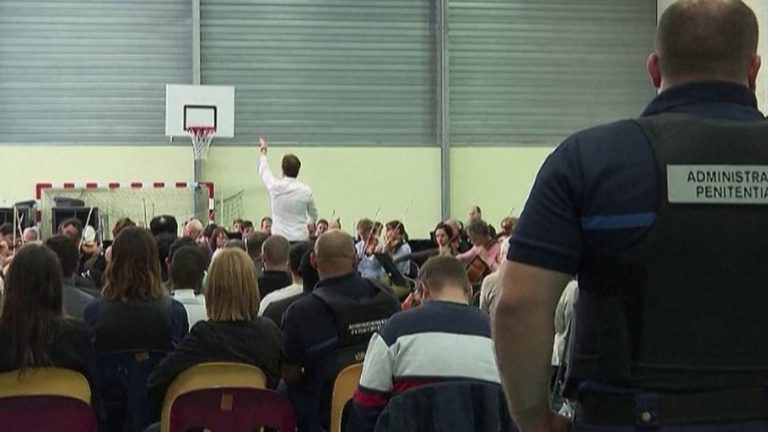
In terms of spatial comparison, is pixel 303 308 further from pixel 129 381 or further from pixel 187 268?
pixel 187 268

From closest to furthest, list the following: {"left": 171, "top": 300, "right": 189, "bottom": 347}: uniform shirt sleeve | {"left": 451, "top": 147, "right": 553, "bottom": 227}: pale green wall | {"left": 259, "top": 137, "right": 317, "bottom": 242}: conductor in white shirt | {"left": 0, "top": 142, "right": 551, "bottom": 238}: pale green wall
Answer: {"left": 171, "top": 300, "right": 189, "bottom": 347}: uniform shirt sleeve → {"left": 259, "top": 137, "right": 317, "bottom": 242}: conductor in white shirt → {"left": 0, "top": 142, "right": 551, "bottom": 238}: pale green wall → {"left": 451, "top": 147, "right": 553, "bottom": 227}: pale green wall

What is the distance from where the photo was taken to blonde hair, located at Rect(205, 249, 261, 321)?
4.19m

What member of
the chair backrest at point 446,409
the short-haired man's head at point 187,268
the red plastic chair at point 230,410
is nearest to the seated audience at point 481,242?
the short-haired man's head at point 187,268

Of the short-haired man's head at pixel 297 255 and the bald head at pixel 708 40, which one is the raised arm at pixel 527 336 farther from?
the short-haired man's head at pixel 297 255

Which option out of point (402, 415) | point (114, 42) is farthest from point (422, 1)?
point (402, 415)

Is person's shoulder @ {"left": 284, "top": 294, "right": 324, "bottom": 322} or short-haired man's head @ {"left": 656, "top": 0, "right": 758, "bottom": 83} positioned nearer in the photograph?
short-haired man's head @ {"left": 656, "top": 0, "right": 758, "bottom": 83}

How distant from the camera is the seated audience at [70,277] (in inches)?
192

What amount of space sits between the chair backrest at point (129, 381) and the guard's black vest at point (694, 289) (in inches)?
118

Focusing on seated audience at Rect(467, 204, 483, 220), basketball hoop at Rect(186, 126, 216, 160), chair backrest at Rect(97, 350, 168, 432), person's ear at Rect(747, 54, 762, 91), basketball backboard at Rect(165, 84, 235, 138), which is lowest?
chair backrest at Rect(97, 350, 168, 432)

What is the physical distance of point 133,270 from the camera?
14.8 ft

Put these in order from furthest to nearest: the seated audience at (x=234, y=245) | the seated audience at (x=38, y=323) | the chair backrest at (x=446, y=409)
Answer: the seated audience at (x=234, y=245) < the seated audience at (x=38, y=323) < the chair backrest at (x=446, y=409)

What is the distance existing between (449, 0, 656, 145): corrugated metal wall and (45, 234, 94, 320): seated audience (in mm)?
11158

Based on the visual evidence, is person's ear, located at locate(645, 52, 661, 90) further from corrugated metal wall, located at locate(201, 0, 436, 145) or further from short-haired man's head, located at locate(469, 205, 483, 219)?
corrugated metal wall, located at locate(201, 0, 436, 145)

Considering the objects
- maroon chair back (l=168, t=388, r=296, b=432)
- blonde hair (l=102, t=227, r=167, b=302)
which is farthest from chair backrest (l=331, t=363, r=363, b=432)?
blonde hair (l=102, t=227, r=167, b=302)
